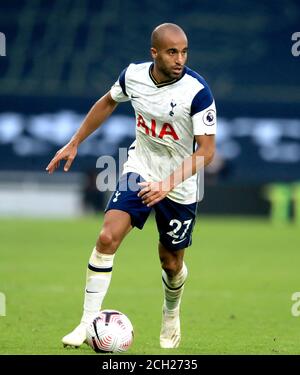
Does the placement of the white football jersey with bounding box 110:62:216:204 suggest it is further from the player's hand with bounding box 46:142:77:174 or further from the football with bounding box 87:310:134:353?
the football with bounding box 87:310:134:353

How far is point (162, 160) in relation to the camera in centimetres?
805

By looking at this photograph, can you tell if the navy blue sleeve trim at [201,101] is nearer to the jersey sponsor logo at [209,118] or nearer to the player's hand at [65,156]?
the jersey sponsor logo at [209,118]

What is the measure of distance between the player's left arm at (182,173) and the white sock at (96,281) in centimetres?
53

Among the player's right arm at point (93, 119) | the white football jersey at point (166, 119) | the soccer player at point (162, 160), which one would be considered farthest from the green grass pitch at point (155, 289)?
the player's right arm at point (93, 119)

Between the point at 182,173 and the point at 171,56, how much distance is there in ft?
2.78

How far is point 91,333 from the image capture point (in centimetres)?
735

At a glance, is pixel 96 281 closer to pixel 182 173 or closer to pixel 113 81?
pixel 182 173

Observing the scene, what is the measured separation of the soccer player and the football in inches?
8.9

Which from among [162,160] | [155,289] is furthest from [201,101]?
[155,289]

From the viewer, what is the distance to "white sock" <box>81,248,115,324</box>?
25.0ft

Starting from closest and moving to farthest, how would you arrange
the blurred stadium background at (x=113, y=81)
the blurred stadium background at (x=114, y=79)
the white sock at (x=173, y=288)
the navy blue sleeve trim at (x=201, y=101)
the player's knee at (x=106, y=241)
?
the player's knee at (x=106, y=241)
the navy blue sleeve trim at (x=201, y=101)
the white sock at (x=173, y=288)
the blurred stadium background at (x=113, y=81)
the blurred stadium background at (x=114, y=79)

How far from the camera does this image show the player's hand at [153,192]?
740cm

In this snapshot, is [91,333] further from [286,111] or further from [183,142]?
[286,111]
